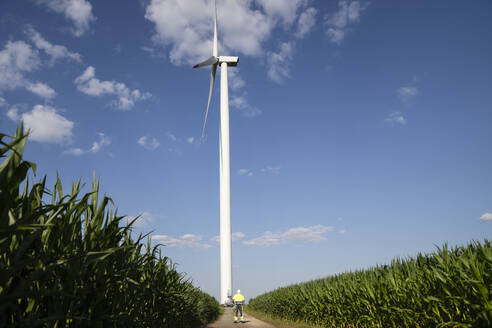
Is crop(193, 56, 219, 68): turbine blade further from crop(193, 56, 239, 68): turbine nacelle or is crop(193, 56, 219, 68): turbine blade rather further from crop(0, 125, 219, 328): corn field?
crop(0, 125, 219, 328): corn field

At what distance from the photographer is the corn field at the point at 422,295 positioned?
6906 millimetres

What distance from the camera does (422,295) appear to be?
342 inches

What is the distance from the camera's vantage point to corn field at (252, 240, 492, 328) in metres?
6.91

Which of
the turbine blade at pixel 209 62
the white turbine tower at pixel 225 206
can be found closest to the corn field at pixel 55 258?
the white turbine tower at pixel 225 206

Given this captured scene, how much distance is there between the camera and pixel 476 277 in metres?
6.76

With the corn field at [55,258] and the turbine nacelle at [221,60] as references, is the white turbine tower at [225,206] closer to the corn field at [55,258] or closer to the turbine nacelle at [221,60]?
the turbine nacelle at [221,60]

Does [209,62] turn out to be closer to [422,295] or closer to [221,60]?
[221,60]

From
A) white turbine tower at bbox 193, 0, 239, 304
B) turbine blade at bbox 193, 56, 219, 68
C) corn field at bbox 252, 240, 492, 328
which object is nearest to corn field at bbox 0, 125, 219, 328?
corn field at bbox 252, 240, 492, 328

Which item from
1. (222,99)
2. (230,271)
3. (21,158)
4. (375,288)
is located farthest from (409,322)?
(222,99)

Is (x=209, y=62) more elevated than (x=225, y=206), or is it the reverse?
(x=209, y=62)

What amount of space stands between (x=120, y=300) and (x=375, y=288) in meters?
9.67

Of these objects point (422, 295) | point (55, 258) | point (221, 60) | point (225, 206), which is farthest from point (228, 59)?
point (55, 258)

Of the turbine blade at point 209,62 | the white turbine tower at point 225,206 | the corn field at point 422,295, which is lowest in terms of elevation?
the corn field at point 422,295

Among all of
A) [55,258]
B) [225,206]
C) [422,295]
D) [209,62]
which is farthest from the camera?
[209,62]
